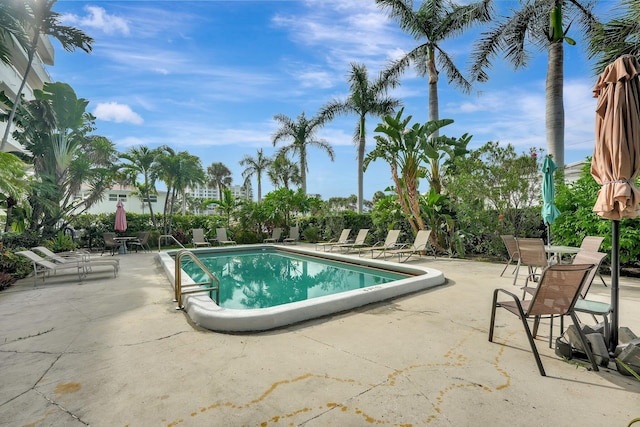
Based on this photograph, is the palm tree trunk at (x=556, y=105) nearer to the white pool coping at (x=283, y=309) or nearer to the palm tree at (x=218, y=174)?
the white pool coping at (x=283, y=309)

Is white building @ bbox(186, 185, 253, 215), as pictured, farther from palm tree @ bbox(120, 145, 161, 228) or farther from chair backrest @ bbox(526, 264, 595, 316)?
chair backrest @ bbox(526, 264, 595, 316)

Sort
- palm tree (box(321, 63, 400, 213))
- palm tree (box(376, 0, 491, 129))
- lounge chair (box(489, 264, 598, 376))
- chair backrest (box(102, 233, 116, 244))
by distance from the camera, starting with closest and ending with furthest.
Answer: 1. lounge chair (box(489, 264, 598, 376))
2. chair backrest (box(102, 233, 116, 244))
3. palm tree (box(376, 0, 491, 129))
4. palm tree (box(321, 63, 400, 213))

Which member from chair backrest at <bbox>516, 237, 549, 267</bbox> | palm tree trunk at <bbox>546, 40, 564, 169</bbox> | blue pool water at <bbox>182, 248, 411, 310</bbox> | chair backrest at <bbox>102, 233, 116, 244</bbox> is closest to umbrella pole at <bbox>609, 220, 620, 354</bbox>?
chair backrest at <bbox>516, 237, 549, 267</bbox>

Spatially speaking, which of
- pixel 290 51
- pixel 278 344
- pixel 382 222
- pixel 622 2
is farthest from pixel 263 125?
pixel 278 344

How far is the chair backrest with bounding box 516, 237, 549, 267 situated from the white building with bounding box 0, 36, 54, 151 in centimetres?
2483

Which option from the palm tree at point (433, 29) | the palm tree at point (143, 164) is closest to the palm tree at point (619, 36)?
the palm tree at point (433, 29)

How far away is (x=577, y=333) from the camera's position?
10.7 feet

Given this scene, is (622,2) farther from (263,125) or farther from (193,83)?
(263,125)

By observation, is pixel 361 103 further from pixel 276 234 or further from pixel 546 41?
pixel 546 41

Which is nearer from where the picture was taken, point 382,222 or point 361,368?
point 361,368

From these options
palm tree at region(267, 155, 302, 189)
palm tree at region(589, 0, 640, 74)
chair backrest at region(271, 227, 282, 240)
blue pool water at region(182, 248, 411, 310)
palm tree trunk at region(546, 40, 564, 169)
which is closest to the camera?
blue pool water at region(182, 248, 411, 310)

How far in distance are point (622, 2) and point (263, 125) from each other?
980 inches

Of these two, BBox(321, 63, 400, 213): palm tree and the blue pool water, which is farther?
BBox(321, 63, 400, 213): palm tree

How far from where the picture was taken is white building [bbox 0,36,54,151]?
19094 millimetres
